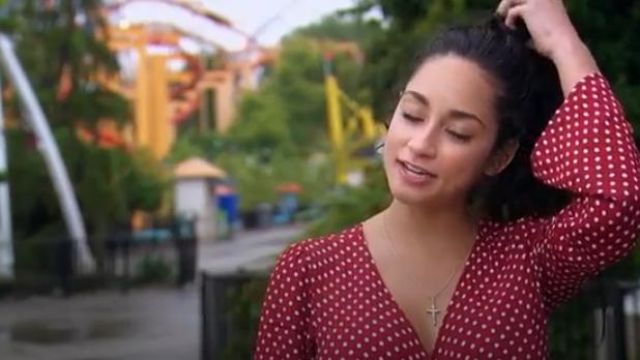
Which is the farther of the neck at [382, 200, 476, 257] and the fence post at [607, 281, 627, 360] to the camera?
the fence post at [607, 281, 627, 360]

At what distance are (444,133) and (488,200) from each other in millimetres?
172

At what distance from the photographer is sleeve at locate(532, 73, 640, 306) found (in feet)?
5.55

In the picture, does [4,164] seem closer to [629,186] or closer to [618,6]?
[618,6]

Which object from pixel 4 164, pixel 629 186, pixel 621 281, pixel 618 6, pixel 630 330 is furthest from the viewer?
pixel 4 164

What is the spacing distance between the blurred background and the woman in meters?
0.21

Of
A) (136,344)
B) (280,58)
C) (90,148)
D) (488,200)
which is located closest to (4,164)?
(90,148)

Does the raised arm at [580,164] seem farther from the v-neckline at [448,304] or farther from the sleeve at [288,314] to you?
the sleeve at [288,314]

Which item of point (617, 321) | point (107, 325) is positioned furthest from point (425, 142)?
point (107, 325)

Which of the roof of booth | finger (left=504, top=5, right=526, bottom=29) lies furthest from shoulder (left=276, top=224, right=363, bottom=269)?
the roof of booth

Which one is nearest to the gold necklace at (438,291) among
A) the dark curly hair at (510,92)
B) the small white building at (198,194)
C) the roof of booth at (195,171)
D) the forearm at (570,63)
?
the dark curly hair at (510,92)

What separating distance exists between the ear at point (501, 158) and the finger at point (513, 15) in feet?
0.53

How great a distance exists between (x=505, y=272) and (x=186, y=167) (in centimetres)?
3655

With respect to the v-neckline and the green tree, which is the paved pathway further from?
the v-neckline

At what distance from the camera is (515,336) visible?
1.75 m
